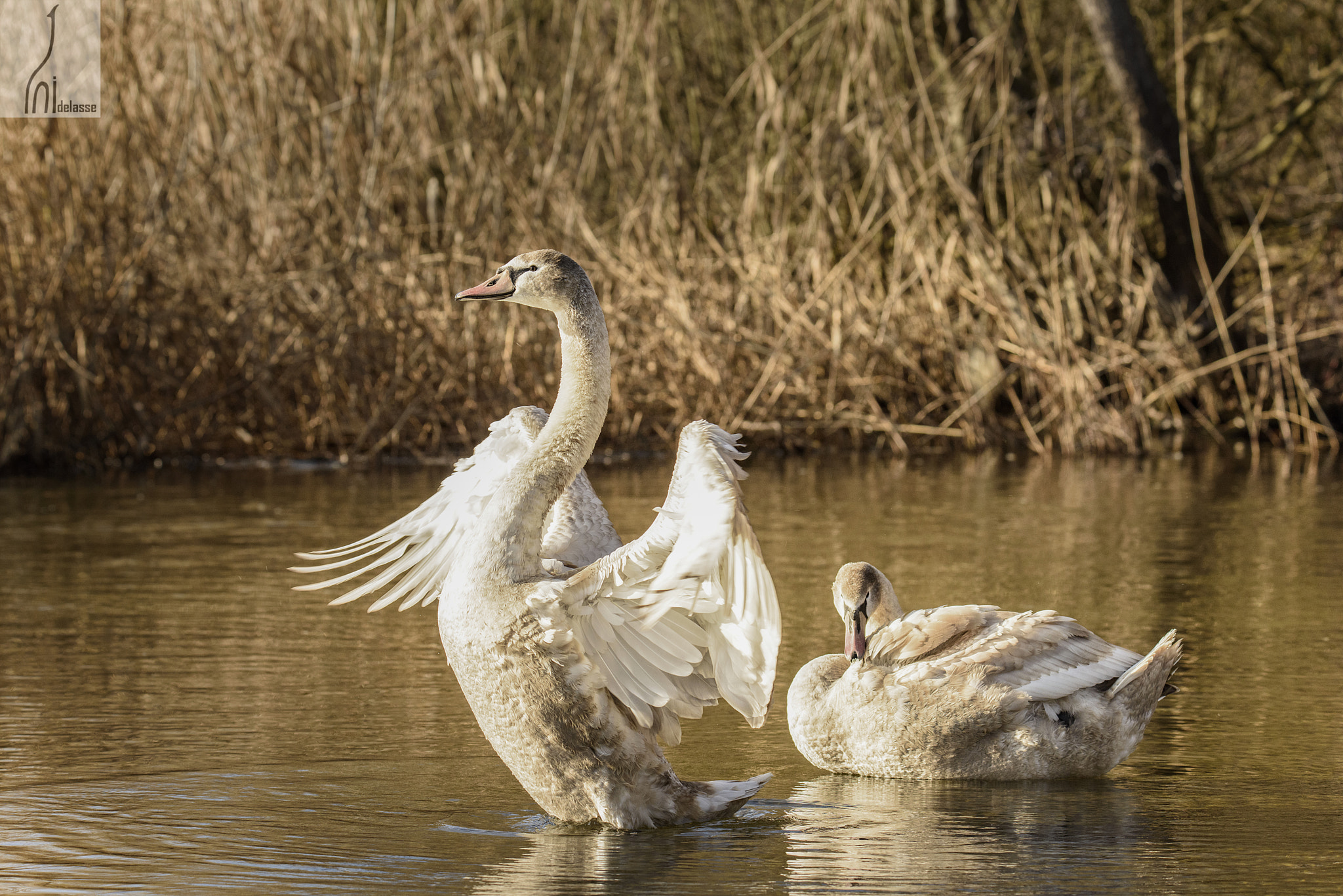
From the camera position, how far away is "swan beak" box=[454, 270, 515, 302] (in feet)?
14.6

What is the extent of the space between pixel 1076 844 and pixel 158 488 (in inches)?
320

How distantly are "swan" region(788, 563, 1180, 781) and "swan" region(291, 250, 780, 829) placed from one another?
52 cm

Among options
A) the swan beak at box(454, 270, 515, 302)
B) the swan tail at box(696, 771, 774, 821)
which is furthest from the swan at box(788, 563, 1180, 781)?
the swan beak at box(454, 270, 515, 302)

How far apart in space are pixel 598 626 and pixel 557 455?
0.45 metres

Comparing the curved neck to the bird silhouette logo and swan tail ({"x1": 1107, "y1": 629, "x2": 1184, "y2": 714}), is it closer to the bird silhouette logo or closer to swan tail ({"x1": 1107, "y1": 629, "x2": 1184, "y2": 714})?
swan tail ({"x1": 1107, "y1": 629, "x2": 1184, "y2": 714})

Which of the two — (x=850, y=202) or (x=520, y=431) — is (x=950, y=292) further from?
(x=520, y=431)

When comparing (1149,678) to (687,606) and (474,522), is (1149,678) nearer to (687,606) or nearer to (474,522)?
(687,606)

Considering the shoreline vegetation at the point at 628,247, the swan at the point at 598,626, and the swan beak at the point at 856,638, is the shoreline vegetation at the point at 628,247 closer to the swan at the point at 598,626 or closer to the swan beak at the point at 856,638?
the swan beak at the point at 856,638

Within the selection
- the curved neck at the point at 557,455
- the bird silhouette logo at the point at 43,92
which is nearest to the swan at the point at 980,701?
the curved neck at the point at 557,455

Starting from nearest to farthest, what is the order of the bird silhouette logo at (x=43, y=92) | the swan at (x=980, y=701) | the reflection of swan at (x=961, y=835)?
the reflection of swan at (x=961, y=835) → the swan at (x=980, y=701) → the bird silhouette logo at (x=43, y=92)

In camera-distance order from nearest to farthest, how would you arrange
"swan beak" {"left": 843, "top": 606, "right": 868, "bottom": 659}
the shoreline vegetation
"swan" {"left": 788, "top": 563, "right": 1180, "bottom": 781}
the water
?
the water
"swan" {"left": 788, "top": 563, "right": 1180, "bottom": 781}
"swan beak" {"left": 843, "top": 606, "right": 868, "bottom": 659}
the shoreline vegetation

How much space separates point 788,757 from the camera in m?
5.08

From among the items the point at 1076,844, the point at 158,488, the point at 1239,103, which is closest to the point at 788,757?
the point at 1076,844

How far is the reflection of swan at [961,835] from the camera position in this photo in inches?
147
